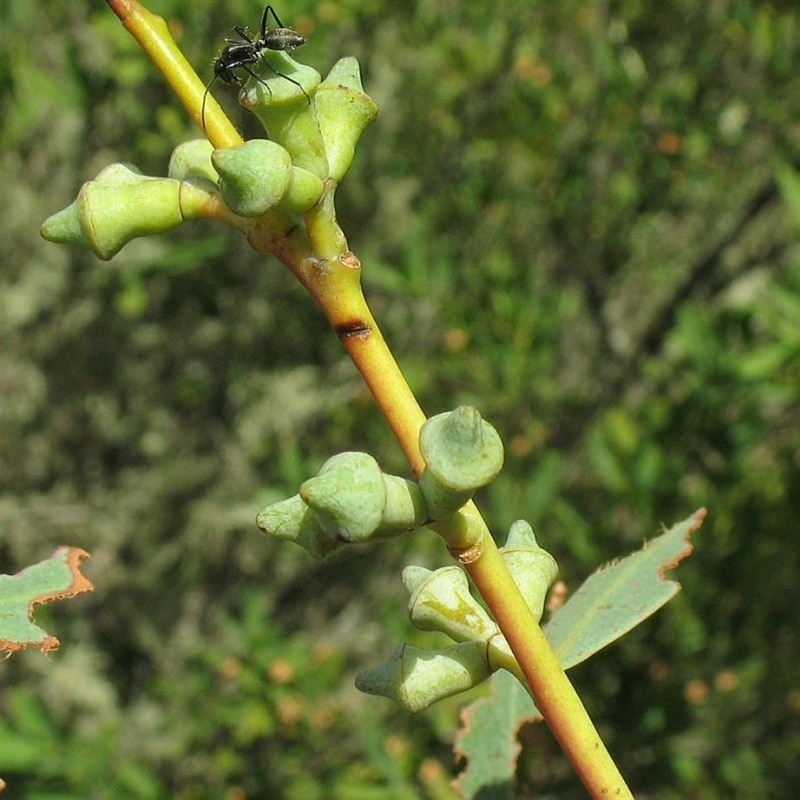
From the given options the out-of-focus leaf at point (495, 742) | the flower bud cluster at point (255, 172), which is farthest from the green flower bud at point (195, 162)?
the out-of-focus leaf at point (495, 742)

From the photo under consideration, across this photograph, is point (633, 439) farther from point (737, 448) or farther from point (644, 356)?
point (644, 356)

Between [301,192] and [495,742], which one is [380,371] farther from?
[495,742]

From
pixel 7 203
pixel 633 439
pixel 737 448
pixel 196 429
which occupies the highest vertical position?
pixel 7 203

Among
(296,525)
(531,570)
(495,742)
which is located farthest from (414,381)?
(296,525)

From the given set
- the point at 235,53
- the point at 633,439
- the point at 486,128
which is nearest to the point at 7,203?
the point at 486,128

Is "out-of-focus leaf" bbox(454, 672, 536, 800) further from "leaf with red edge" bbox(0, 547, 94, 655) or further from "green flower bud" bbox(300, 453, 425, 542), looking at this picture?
"green flower bud" bbox(300, 453, 425, 542)

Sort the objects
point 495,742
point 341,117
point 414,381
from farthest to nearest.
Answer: point 414,381
point 495,742
point 341,117

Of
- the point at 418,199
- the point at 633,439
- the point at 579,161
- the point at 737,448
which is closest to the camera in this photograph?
the point at 737,448

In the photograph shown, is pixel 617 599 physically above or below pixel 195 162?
below
